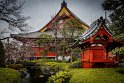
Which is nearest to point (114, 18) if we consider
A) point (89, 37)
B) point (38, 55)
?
point (89, 37)

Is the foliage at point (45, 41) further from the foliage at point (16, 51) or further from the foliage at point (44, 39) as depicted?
the foliage at point (16, 51)

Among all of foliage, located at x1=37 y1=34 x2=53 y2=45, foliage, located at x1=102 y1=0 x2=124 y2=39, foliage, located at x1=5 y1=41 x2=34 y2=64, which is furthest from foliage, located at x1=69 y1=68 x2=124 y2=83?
foliage, located at x1=37 y1=34 x2=53 y2=45

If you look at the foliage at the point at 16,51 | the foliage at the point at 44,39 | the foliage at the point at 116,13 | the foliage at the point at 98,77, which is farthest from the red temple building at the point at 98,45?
the foliage at the point at 44,39

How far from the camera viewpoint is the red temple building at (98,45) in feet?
71.2

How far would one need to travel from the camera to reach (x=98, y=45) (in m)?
22.9

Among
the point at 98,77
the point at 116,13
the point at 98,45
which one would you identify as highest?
the point at 116,13

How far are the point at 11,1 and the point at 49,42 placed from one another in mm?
32016

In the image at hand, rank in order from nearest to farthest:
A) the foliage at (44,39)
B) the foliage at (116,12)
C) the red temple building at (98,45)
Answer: the foliage at (116,12)
the red temple building at (98,45)
the foliage at (44,39)

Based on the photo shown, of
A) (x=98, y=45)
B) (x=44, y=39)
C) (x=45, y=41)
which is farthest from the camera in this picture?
(x=44, y=39)

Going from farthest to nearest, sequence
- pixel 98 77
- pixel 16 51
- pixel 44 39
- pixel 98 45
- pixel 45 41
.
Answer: pixel 44 39 < pixel 45 41 < pixel 16 51 < pixel 98 45 < pixel 98 77

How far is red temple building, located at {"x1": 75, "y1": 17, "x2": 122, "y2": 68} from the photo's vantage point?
854 inches

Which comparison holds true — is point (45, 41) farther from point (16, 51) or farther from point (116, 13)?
point (116, 13)

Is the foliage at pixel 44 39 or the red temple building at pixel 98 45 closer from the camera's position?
the red temple building at pixel 98 45

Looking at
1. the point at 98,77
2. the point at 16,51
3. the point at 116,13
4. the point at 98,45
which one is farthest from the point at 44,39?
the point at 98,77
